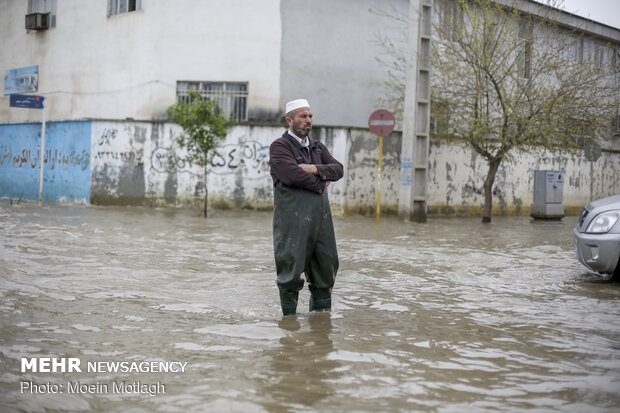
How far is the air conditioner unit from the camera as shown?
78.8 ft

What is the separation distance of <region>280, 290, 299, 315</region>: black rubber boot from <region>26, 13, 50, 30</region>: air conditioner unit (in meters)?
22.4

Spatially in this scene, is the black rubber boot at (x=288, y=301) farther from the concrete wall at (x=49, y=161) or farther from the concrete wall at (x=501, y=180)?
the concrete wall at (x=49, y=161)

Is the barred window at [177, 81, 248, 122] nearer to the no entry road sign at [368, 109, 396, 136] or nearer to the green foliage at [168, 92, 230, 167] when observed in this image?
the green foliage at [168, 92, 230, 167]

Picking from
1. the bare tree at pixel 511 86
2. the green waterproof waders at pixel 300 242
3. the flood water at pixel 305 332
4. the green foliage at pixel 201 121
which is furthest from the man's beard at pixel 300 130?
the bare tree at pixel 511 86

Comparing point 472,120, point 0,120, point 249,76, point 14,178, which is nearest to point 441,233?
point 472,120

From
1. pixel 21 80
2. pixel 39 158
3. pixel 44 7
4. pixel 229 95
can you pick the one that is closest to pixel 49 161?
pixel 39 158

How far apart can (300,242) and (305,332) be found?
0.74 m

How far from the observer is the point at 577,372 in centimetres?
399

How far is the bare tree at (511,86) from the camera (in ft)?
57.8

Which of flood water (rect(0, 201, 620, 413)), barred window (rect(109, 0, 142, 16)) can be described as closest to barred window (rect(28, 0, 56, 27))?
barred window (rect(109, 0, 142, 16))

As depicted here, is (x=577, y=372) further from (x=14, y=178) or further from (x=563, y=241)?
(x=14, y=178)

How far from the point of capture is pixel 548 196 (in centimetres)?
2059

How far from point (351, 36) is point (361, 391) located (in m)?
18.3

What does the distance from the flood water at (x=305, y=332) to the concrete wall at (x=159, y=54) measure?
35.3 ft
